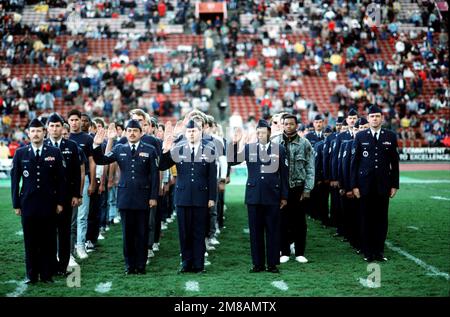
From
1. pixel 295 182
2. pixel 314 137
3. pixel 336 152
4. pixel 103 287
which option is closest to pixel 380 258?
pixel 295 182

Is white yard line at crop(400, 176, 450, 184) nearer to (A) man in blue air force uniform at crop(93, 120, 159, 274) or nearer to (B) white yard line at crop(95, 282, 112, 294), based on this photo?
(A) man in blue air force uniform at crop(93, 120, 159, 274)

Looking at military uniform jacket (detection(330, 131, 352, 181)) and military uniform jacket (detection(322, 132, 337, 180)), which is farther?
military uniform jacket (detection(322, 132, 337, 180))

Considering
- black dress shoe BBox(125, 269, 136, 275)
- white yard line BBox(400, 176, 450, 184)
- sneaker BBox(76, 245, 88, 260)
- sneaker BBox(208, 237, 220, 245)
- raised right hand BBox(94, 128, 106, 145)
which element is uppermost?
raised right hand BBox(94, 128, 106, 145)

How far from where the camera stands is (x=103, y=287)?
7184 mm

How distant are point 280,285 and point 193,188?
5.42ft

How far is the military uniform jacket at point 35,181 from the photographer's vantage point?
7.34 meters

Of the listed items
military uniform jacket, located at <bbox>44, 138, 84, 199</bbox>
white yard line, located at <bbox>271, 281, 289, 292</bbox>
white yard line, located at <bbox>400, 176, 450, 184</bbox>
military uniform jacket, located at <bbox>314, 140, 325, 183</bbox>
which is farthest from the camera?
white yard line, located at <bbox>400, 176, 450, 184</bbox>

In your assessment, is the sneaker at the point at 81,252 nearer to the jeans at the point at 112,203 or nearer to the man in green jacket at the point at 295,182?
the man in green jacket at the point at 295,182

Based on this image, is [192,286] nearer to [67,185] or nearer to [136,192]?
[136,192]

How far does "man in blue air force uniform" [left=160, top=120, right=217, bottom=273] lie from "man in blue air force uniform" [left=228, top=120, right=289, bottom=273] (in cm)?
48

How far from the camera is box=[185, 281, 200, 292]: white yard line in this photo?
23.1 ft

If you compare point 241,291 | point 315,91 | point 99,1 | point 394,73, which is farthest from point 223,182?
point 99,1

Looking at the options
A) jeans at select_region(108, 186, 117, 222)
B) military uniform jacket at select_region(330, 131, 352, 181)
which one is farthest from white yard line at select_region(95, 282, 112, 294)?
jeans at select_region(108, 186, 117, 222)

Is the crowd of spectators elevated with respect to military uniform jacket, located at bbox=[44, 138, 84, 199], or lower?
elevated
